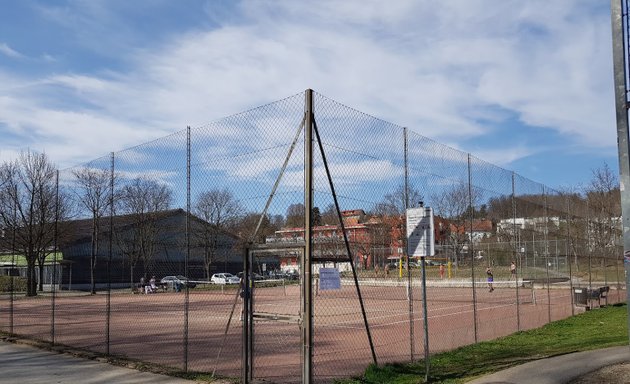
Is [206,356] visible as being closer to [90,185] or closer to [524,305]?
[90,185]

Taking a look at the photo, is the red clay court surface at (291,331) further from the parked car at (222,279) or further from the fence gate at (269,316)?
the parked car at (222,279)

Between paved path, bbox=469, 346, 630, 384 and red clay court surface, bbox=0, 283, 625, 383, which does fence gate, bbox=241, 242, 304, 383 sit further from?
paved path, bbox=469, 346, 630, 384

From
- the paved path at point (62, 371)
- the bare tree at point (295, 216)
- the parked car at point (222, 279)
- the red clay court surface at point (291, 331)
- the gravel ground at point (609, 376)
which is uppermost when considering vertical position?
the bare tree at point (295, 216)

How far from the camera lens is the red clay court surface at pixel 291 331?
10.8 m

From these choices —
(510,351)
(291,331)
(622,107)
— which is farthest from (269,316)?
(291,331)

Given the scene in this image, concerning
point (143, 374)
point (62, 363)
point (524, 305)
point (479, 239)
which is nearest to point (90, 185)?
point (62, 363)

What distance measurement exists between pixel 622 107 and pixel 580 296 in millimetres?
16637

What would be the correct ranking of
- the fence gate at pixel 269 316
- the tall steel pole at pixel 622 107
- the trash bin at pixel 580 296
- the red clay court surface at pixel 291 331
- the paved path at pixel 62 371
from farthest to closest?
the trash bin at pixel 580 296 → the red clay court surface at pixel 291 331 → the paved path at pixel 62 371 → the fence gate at pixel 269 316 → the tall steel pole at pixel 622 107

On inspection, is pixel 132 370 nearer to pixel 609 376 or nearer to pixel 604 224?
pixel 609 376

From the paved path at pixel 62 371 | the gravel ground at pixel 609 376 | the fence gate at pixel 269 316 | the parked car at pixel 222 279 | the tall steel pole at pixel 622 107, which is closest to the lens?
the tall steel pole at pixel 622 107

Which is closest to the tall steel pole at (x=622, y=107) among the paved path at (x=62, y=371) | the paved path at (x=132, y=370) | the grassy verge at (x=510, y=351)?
the paved path at (x=132, y=370)

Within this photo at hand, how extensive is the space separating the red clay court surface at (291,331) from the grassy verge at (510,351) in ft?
1.73

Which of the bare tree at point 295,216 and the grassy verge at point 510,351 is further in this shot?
the grassy verge at point 510,351

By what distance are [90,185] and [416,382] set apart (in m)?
8.55
